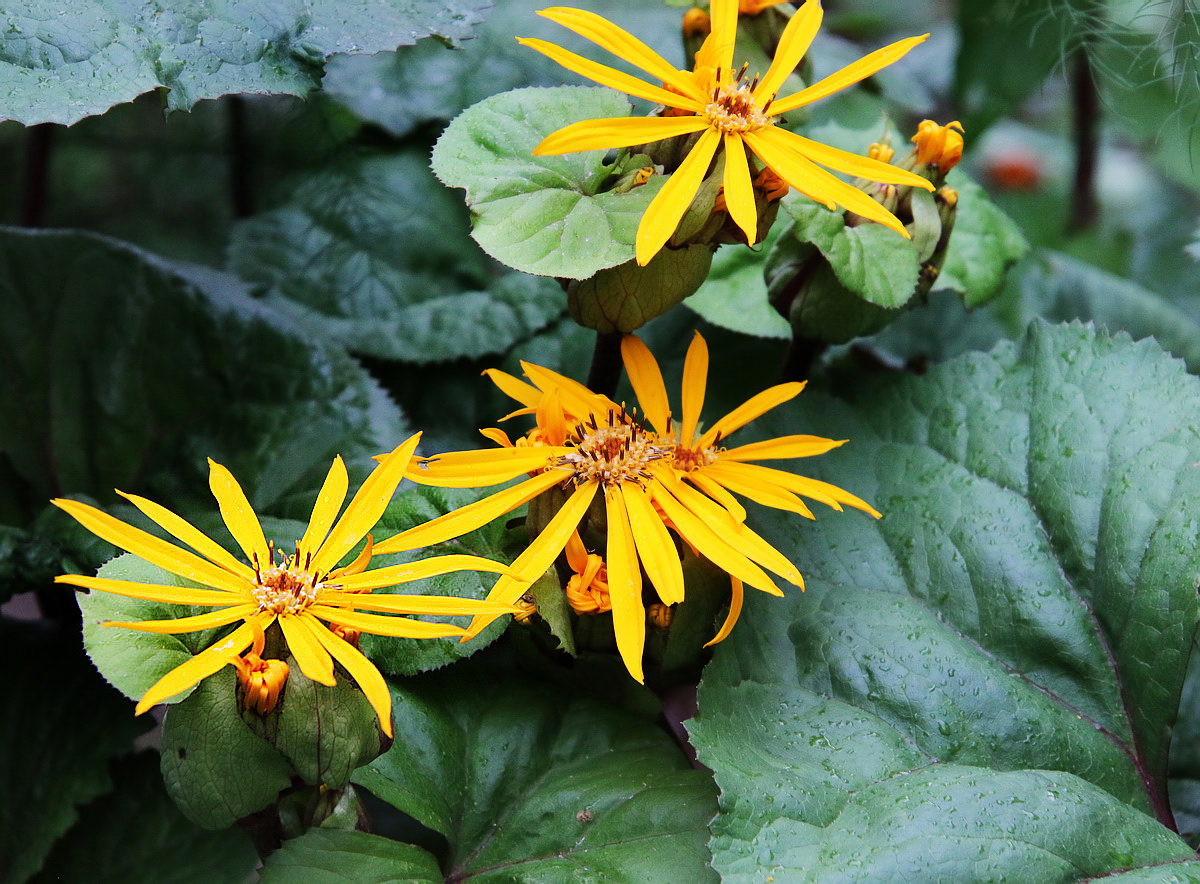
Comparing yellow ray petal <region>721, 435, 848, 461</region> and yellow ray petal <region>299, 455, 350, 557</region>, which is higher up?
yellow ray petal <region>721, 435, 848, 461</region>

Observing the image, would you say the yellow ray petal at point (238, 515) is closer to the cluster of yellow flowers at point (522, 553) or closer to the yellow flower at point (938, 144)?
the cluster of yellow flowers at point (522, 553)

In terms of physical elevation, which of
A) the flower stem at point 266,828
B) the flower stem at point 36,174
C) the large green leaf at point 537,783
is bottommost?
the flower stem at point 266,828

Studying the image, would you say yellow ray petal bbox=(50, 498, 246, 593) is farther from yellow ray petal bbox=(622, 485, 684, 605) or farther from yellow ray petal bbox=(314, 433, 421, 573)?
yellow ray petal bbox=(622, 485, 684, 605)

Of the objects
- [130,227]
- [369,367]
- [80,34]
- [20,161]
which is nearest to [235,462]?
[369,367]

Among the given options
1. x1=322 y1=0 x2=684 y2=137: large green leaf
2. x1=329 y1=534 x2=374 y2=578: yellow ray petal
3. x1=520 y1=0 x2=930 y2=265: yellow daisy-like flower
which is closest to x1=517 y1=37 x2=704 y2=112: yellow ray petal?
x1=520 y1=0 x2=930 y2=265: yellow daisy-like flower

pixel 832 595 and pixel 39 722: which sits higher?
pixel 832 595

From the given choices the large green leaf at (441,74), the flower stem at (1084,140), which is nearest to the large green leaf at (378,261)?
the large green leaf at (441,74)

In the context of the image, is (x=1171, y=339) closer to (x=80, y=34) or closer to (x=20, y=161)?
(x=80, y=34)
